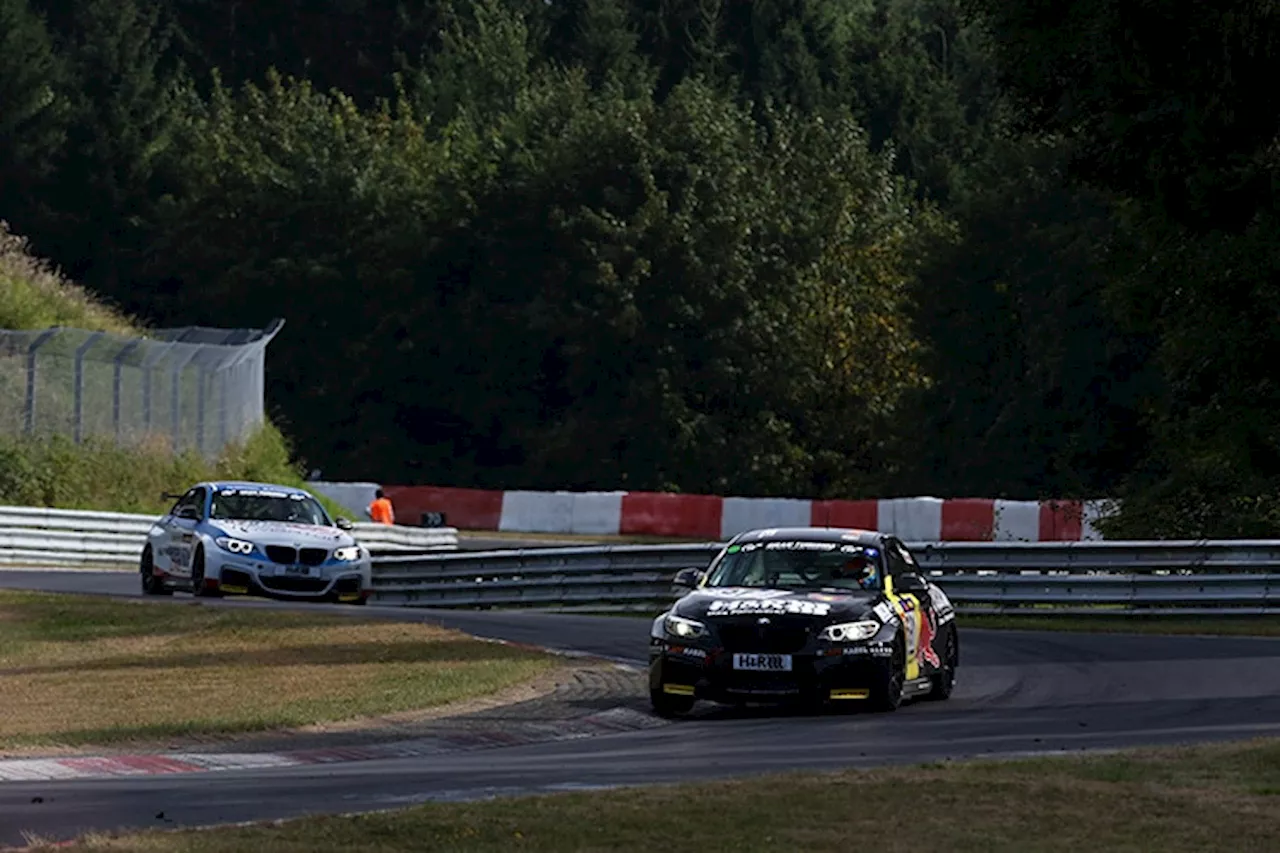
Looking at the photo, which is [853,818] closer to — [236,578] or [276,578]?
[276,578]

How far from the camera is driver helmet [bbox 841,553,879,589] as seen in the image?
19016 mm

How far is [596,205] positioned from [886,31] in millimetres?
32652

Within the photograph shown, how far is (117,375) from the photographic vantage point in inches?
1777

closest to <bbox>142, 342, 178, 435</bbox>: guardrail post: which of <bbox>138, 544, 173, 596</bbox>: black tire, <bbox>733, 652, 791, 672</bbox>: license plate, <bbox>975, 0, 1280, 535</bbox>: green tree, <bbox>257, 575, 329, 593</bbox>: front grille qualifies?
<bbox>138, 544, 173, 596</bbox>: black tire

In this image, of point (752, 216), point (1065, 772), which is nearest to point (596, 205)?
point (752, 216)

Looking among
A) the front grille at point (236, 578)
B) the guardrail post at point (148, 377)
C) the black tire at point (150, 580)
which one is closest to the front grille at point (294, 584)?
the front grille at point (236, 578)

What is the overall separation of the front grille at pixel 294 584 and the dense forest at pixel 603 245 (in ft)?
34.0

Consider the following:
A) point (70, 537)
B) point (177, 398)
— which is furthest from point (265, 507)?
point (177, 398)

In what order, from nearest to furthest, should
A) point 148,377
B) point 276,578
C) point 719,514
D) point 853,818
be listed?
point 853,818
point 276,578
point 148,377
point 719,514

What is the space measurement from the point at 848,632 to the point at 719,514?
1458 inches

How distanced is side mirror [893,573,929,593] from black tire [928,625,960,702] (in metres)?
0.57

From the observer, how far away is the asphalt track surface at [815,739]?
12617 mm

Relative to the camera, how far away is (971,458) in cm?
5966

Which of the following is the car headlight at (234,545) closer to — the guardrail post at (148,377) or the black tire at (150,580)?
the black tire at (150,580)
